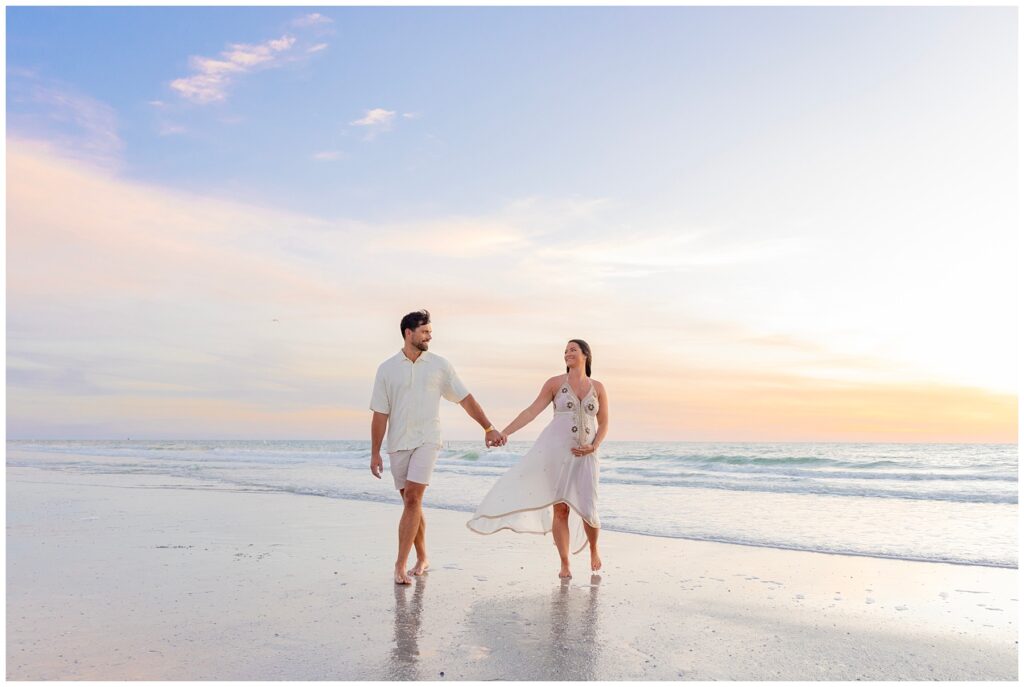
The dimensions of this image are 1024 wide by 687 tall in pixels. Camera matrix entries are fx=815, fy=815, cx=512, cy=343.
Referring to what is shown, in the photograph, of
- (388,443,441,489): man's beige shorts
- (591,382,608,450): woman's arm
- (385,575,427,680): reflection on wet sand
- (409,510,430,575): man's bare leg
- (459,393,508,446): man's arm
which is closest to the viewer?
(385,575,427,680): reflection on wet sand

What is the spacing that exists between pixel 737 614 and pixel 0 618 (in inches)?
189

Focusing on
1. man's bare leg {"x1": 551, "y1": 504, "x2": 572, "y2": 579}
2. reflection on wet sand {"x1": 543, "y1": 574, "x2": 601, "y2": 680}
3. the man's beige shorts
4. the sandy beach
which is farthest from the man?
reflection on wet sand {"x1": 543, "y1": 574, "x2": 601, "y2": 680}

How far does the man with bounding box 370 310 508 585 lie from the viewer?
6.44m

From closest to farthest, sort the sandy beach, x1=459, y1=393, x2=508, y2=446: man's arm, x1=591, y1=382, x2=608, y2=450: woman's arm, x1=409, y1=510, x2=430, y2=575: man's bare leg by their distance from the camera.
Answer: the sandy beach → x1=459, y1=393, x2=508, y2=446: man's arm → x1=409, y1=510, x2=430, y2=575: man's bare leg → x1=591, y1=382, x2=608, y2=450: woman's arm

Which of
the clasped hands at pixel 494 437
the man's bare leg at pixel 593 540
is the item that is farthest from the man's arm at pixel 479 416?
the man's bare leg at pixel 593 540

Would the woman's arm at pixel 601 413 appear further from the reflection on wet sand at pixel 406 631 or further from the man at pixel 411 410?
the reflection on wet sand at pixel 406 631

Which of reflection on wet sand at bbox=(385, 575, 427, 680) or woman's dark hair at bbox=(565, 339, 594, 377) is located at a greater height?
woman's dark hair at bbox=(565, 339, 594, 377)

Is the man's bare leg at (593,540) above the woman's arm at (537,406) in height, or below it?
below

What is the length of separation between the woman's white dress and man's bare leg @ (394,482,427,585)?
2.15ft

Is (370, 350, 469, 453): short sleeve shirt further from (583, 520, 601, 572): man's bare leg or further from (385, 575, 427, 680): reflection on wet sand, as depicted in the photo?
(583, 520, 601, 572): man's bare leg

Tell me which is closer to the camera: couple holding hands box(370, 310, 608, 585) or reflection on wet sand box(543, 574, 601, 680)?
reflection on wet sand box(543, 574, 601, 680)

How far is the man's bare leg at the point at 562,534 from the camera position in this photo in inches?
263

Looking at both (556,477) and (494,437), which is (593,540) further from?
(494,437)

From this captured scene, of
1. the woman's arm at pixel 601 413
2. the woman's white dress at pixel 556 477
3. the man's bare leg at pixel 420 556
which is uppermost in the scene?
the woman's arm at pixel 601 413
